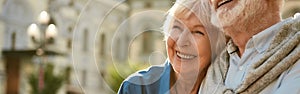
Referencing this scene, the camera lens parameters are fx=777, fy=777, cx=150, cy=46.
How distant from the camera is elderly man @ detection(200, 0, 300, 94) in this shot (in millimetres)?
1146

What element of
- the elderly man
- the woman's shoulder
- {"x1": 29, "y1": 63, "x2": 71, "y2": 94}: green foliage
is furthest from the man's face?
{"x1": 29, "y1": 63, "x2": 71, "y2": 94}: green foliage

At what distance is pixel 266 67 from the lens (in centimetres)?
115

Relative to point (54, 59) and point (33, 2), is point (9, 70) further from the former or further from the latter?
point (33, 2)

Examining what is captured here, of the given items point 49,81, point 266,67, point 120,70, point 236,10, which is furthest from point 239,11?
point 49,81

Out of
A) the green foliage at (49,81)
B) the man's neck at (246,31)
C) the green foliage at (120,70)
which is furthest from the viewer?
the green foliage at (49,81)

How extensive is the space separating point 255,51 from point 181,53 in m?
0.14

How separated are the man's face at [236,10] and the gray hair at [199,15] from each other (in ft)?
0.05

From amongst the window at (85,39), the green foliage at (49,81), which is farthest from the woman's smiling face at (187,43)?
the green foliage at (49,81)

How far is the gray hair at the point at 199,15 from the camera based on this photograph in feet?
3.86

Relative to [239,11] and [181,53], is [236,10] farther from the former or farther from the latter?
[181,53]

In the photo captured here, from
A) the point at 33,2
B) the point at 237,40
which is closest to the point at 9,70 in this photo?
the point at 237,40

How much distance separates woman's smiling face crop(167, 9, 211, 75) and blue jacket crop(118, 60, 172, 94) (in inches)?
1.4

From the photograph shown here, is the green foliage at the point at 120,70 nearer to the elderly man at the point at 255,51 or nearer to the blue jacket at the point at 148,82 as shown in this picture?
the blue jacket at the point at 148,82

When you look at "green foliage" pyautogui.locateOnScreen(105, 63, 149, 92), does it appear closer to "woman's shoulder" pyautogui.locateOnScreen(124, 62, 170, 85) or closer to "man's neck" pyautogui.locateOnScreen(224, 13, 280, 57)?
"woman's shoulder" pyautogui.locateOnScreen(124, 62, 170, 85)
